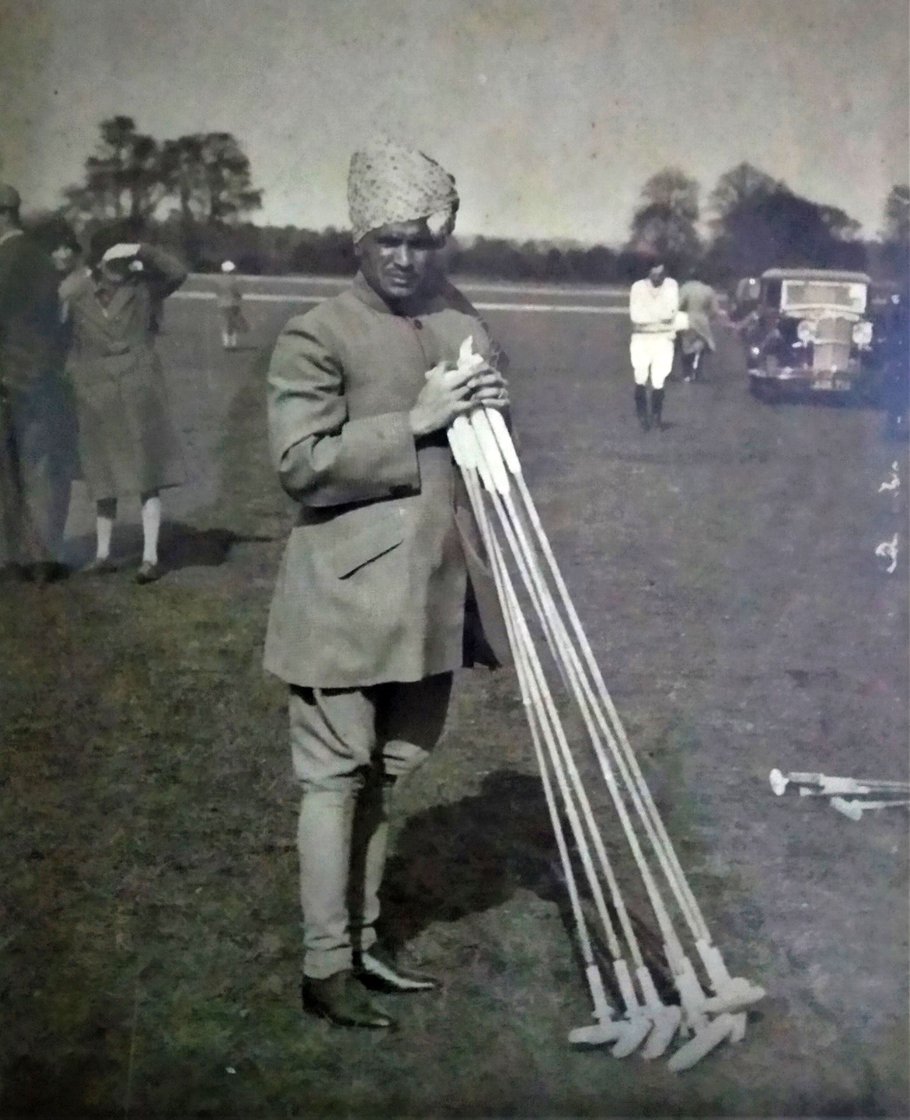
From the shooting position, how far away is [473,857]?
185cm

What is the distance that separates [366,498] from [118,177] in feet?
1.76

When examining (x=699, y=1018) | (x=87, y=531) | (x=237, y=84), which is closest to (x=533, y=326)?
(x=237, y=84)

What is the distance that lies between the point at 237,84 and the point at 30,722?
0.89 m

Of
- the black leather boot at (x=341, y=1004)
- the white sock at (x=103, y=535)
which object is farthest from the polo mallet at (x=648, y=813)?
the white sock at (x=103, y=535)

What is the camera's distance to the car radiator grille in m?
1.86

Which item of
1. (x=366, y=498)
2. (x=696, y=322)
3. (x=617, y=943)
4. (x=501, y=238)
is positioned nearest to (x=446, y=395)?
(x=366, y=498)

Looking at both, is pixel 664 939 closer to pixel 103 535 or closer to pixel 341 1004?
pixel 341 1004

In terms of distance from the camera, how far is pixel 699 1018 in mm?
1711

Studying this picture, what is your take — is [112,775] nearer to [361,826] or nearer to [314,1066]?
[361,826]

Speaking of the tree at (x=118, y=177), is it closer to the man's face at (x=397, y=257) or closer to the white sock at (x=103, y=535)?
the man's face at (x=397, y=257)

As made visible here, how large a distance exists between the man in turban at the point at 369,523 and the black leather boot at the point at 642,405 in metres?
0.22

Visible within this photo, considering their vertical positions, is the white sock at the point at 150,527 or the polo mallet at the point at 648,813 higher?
the white sock at the point at 150,527

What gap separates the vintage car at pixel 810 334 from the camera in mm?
1823

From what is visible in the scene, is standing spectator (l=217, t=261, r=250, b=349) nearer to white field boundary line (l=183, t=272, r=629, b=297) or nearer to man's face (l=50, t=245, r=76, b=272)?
white field boundary line (l=183, t=272, r=629, b=297)
